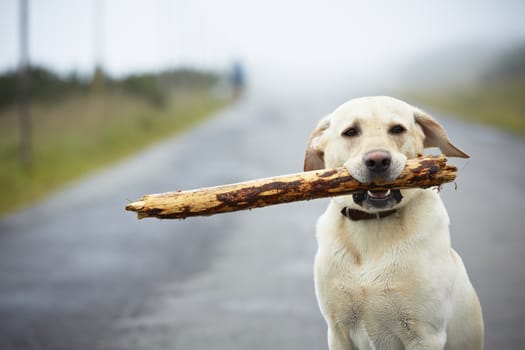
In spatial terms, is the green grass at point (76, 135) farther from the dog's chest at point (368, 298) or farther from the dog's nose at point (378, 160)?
the dog's nose at point (378, 160)

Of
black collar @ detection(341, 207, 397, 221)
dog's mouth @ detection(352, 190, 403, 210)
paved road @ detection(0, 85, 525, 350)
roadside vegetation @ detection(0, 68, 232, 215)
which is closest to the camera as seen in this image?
dog's mouth @ detection(352, 190, 403, 210)

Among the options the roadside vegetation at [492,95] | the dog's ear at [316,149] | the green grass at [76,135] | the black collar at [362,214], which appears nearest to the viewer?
the black collar at [362,214]

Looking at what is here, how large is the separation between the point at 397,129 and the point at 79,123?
53.7 ft

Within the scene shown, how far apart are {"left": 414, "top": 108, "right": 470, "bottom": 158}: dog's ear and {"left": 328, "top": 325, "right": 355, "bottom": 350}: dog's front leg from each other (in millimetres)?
1226

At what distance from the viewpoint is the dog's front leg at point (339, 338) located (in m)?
3.65

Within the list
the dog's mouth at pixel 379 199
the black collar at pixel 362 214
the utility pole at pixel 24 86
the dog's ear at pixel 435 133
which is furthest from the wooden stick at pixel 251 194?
the utility pole at pixel 24 86

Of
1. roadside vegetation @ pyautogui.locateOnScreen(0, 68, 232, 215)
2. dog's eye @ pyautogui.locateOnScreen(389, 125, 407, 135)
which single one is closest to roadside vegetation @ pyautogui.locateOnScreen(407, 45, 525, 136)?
roadside vegetation @ pyautogui.locateOnScreen(0, 68, 232, 215)

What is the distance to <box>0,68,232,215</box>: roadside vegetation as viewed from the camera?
13320 mm

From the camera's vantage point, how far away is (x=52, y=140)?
1656 centimetres

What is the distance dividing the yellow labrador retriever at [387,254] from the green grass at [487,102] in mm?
15590

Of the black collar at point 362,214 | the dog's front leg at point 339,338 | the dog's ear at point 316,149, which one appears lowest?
the dog's front leg at point 339,338

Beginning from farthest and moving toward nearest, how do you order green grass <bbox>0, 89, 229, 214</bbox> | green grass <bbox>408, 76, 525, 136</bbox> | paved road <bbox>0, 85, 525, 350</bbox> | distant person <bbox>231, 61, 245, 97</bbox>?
distant person <bbox>231, 61, 245, 97</bbox> → green grass <bbox>408, 76, 525, 136</bbox> → green grass <bbox>0, 89, 229, 214</bbox> → paved road <bbox>0, 85, 525, 350</bbox>

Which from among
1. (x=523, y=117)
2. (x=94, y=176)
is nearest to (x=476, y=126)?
(x=523, y=117)

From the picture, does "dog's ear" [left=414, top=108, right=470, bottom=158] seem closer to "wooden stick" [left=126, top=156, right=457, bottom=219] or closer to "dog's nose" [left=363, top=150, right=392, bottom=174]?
"wooden stick" [left=126, top=156, right=457, bottom=219]
